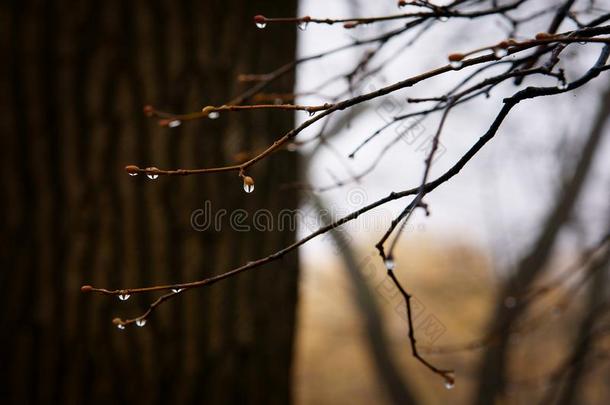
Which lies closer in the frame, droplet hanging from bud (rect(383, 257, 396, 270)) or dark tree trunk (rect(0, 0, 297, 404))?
droplet hanging from bud (rect(383, 257, 396, 270))

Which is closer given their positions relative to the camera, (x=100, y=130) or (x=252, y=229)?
(x=100, y=130)

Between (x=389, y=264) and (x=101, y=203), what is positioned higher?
(x=101, y=203)

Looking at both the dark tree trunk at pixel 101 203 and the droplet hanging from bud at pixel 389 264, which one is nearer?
the droplet hanging from bud at pixel 389 264

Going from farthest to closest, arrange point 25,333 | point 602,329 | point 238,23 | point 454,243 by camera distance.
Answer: point 454,243
point 602,329
point 238,23
point 25,333

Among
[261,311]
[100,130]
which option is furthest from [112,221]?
[261,311]

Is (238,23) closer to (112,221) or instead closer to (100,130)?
(100,130)

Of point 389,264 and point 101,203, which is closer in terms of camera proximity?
point 389,264

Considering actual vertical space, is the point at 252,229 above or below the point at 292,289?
above

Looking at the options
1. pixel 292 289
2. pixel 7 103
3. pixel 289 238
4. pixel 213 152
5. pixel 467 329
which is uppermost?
pixel 7 103
